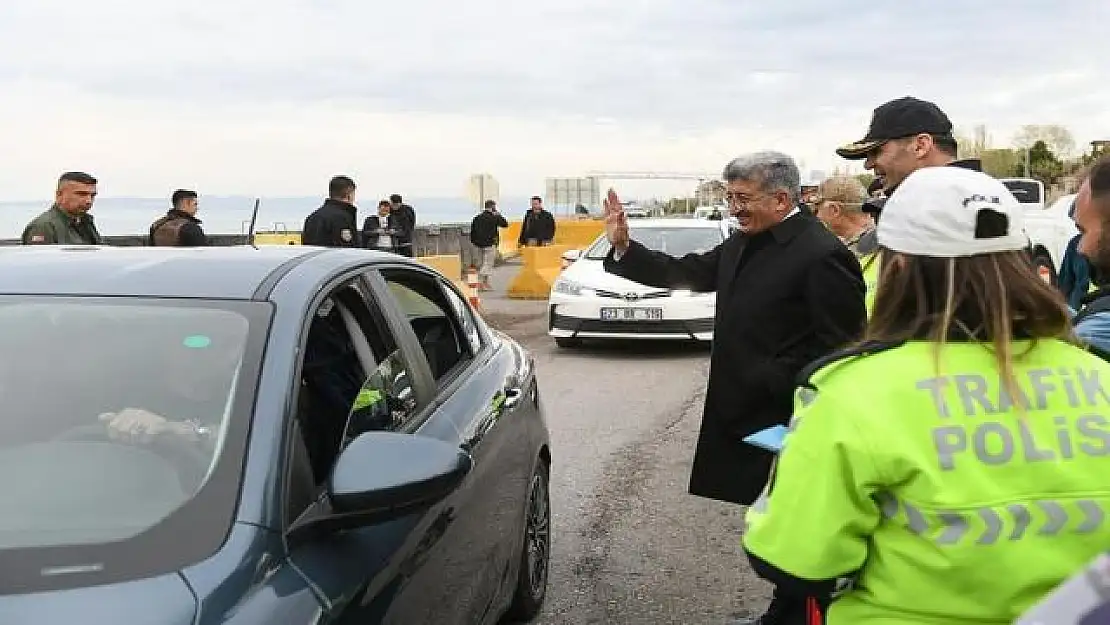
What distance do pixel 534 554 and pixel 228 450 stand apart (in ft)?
7.25

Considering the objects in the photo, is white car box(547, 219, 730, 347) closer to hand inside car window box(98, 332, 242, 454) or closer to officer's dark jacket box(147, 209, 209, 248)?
officer's dark jacket box(147, 209, 209, 248)

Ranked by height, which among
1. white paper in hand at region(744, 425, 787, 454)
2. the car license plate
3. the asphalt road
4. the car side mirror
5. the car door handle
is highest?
white paper in hand at region(744, 425, 787, 454)

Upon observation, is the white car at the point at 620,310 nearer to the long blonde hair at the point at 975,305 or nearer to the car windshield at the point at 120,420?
the car windshield at the point at 120,420

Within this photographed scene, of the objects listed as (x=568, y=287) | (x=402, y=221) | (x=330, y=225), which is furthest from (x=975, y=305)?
(x=402, y=221)

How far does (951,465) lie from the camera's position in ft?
5.38

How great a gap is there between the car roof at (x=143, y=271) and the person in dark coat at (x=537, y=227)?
57.3ft

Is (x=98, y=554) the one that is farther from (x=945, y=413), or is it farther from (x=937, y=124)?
(x=937, y=124)

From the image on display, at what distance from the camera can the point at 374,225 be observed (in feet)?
54.5

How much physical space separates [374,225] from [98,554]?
48.8 ft

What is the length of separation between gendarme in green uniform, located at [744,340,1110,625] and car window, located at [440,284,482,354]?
99.5 inches

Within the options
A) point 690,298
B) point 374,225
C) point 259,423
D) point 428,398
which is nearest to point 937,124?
point 428,398

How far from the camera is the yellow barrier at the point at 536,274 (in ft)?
60.2

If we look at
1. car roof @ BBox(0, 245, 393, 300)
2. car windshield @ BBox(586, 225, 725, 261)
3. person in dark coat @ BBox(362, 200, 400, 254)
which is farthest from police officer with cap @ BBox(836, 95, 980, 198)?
person in dark coat @ BBox(362, 200, 400, 254)

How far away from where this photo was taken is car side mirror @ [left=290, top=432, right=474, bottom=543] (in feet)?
7.15
